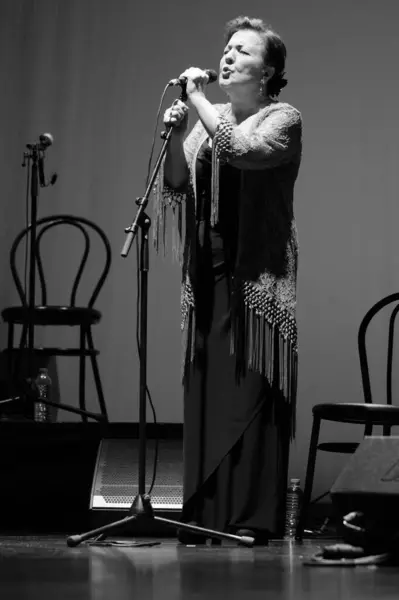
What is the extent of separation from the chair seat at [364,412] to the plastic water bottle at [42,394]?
1.02m

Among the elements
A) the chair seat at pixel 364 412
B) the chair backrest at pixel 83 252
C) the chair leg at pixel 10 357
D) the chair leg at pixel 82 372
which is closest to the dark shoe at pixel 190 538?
the chair seat at pixel 364 412

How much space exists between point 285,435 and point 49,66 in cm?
248

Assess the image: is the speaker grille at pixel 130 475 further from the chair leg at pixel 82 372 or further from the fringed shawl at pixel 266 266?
the chair leg at pixel 82 372

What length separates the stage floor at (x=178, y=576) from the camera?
1333 mm

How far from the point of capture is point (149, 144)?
14.4 ft

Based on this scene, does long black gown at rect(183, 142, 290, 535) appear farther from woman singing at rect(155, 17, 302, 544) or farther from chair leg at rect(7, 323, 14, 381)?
chair leg at rect(7, 323, 14, 381)

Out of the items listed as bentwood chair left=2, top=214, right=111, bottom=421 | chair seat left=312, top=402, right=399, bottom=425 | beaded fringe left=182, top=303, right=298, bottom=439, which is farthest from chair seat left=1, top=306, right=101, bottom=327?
beaded fringe left=182, top=303, right=298, bottom=439

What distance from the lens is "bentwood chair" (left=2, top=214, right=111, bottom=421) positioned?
3809mm

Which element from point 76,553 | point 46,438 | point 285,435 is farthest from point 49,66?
point 76,553

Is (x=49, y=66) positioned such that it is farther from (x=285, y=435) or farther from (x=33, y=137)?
(x=285, y=435)

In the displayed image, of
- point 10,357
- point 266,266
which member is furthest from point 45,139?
point 266,266

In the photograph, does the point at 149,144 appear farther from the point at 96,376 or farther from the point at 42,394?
the point at 42,394

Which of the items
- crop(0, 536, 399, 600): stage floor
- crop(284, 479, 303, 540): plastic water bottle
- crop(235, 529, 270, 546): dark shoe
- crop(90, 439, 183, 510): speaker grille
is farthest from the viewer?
crop(284, 479, 303, 540): plastic water bottle

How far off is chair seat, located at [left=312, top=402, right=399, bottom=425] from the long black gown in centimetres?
44
